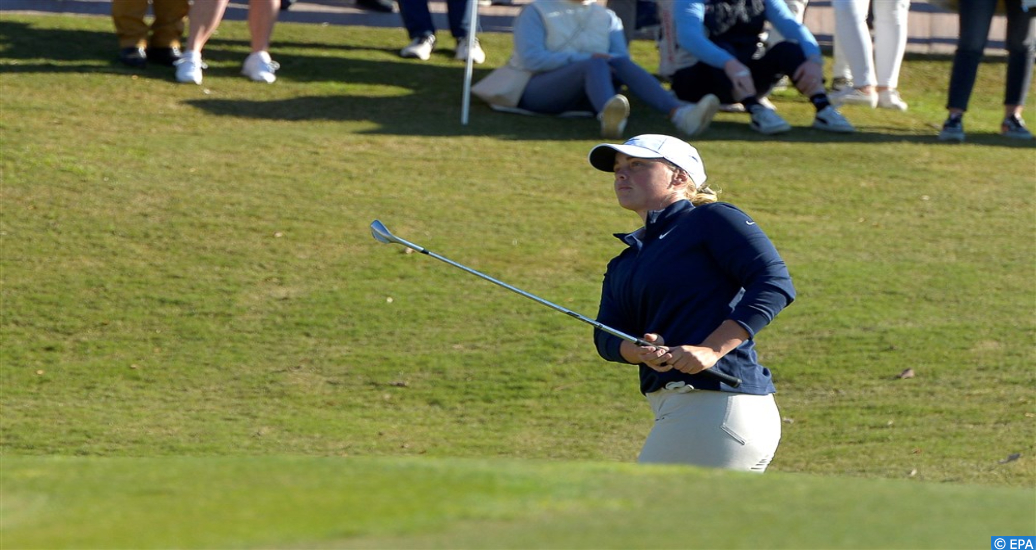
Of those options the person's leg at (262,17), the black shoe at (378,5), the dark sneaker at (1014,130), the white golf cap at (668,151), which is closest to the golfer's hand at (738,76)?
the dark sneaker at (1014,130)

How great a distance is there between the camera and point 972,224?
9.62m

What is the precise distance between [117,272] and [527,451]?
10.1ft

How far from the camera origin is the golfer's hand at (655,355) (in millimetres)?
4535

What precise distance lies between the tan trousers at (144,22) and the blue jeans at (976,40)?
629 cm

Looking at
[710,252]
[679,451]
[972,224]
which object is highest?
[710,252]

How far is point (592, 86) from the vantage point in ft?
35.8

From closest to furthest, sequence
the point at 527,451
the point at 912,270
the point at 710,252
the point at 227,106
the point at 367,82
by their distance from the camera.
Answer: the point at 710,252 → the point at 527,451 → the point at 912,270 → the point at 227,106 → the point at 367,82

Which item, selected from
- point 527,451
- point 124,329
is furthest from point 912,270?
point 124,329

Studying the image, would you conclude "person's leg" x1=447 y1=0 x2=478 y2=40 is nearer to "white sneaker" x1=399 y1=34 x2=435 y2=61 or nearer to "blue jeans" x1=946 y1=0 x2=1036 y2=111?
"white sneaker" x1=399 y1=34 x2=435 y2=61

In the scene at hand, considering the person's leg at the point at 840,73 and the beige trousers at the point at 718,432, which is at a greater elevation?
the beige trousers at the point at 718,432

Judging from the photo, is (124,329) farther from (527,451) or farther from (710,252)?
(710,252)

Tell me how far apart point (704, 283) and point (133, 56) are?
8161 mm

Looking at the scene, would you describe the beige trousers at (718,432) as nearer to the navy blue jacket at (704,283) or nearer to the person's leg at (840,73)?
the navy blue jacket at (704,283)

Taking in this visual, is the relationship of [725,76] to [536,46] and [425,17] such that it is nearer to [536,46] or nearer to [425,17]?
[536,46]
